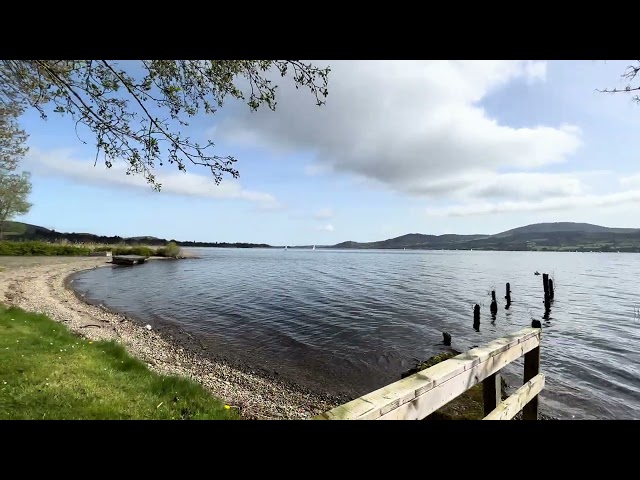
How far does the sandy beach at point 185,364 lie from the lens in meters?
8.93

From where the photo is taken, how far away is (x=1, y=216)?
142 ft

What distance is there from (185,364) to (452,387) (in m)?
11.3

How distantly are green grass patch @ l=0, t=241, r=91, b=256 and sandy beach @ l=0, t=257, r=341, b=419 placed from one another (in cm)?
3654

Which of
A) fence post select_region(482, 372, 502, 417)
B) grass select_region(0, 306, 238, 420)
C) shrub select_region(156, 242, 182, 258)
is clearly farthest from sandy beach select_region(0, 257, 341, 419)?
shrub select_region(156, 242, 182, 258)

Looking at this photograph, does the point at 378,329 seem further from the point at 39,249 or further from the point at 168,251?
the point at 168,251

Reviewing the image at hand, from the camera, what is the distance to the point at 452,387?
9.11ft

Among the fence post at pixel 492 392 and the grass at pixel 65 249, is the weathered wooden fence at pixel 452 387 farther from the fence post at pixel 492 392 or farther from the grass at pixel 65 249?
the grass at pixel 65 249

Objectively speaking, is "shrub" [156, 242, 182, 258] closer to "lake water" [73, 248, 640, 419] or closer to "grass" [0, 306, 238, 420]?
"lake water" [73, 248, 640, 419]

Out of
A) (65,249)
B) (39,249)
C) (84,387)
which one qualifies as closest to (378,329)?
(84,387)

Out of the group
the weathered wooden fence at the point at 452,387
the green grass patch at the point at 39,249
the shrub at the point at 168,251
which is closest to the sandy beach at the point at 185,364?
the weathered wooden fence at the point at 452,387

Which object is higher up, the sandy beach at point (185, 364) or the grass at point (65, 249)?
the grass at point (65, 249)

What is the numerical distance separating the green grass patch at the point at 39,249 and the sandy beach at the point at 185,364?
36.5m
